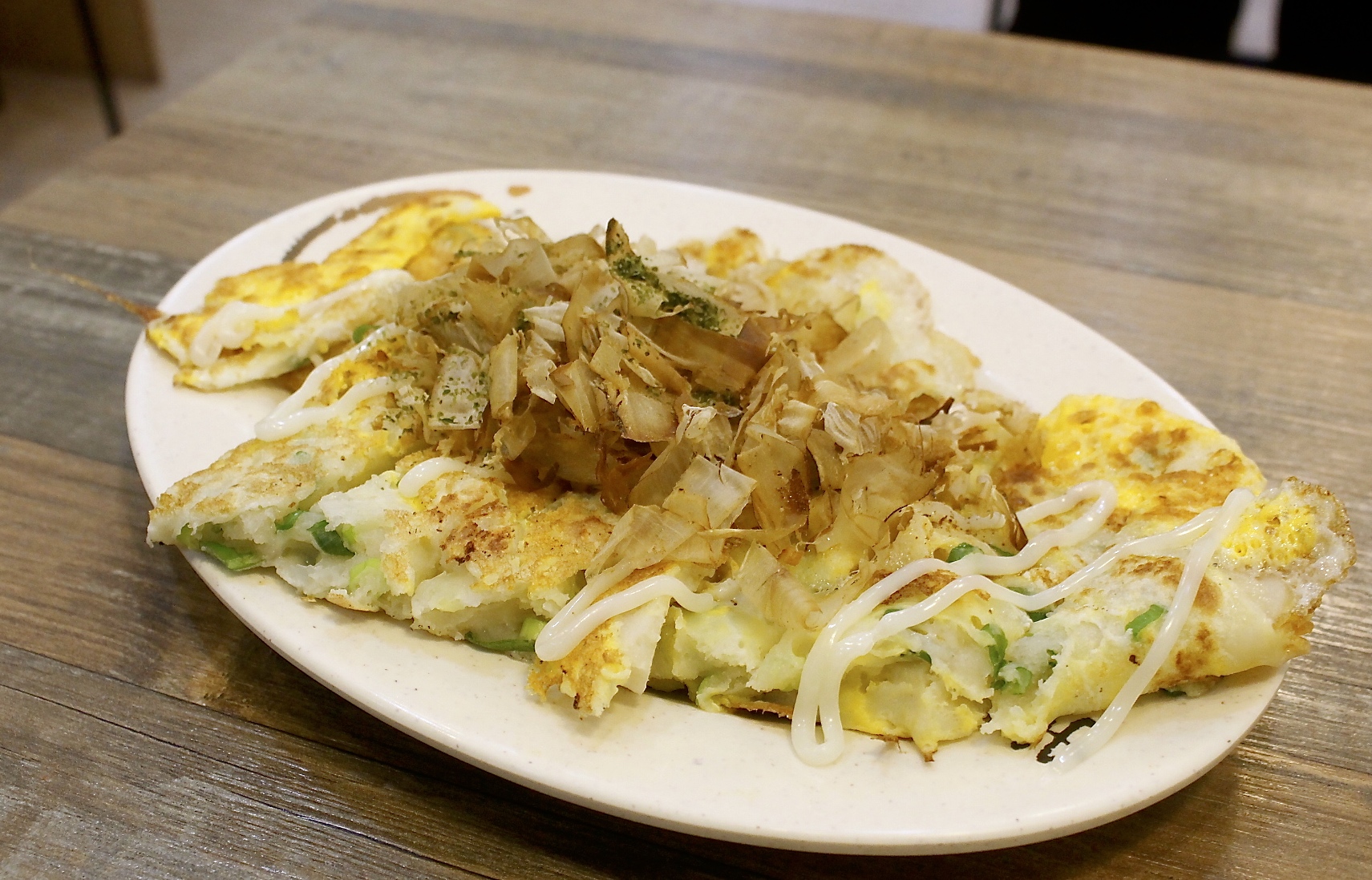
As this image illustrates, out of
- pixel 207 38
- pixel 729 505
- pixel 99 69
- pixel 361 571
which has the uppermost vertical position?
pixel 729 505

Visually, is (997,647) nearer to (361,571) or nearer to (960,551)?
(960,551)

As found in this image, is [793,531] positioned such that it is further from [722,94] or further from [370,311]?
[722,94]

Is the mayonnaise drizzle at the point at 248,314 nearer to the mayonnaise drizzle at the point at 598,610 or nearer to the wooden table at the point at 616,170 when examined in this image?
the wooden table at the point at 616,170

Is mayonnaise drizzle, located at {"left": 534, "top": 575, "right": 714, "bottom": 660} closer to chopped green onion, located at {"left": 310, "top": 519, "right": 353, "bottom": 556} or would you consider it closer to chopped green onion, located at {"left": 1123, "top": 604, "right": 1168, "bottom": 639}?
chopped green onion, located at {"left": 310, "top": 519, "right": 353, "bottom": 556}

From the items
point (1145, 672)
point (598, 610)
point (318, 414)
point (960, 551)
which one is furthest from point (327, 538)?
point (1145, 672)

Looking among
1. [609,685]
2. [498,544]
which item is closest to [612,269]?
[498,544]

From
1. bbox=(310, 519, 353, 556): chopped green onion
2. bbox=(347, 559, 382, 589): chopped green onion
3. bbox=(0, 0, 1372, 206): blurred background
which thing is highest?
bbox=(310, 519, 353, 556): chopped green onion

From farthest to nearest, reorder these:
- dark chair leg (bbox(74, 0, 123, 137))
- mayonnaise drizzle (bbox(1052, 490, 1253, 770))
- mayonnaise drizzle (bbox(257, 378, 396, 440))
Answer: dark chair leg (bbox(74, 0, 123, 137)) < mayonnaise drizzle (bbox(257, 378, 396, 440)) < mayonnaise drizzle (bbox(1052, 490, 1253, 770))

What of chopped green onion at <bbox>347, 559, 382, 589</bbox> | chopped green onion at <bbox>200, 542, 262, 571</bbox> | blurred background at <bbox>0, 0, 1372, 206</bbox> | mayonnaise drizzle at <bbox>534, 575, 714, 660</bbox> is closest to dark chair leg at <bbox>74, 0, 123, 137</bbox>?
blurred background at <bbox>0, 0, 1372, 206</bbox>
